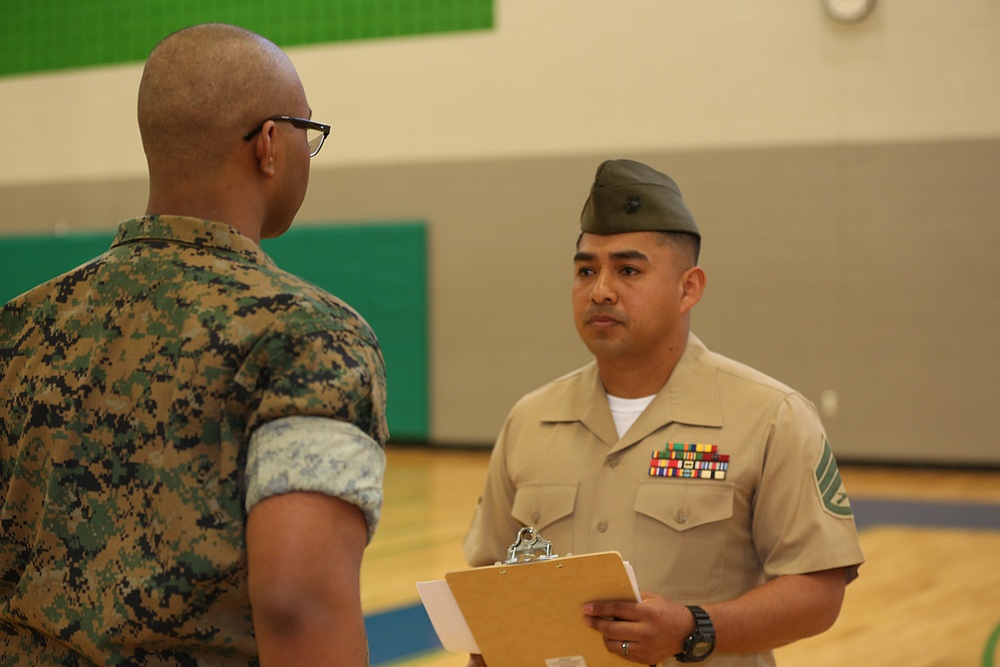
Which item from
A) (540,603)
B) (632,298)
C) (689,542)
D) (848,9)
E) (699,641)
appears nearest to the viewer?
(540,603)

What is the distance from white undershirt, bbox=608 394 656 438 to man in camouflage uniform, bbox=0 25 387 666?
1.11 metres

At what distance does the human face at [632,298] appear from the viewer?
7.46 ft

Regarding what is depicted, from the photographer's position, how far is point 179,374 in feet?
4.00

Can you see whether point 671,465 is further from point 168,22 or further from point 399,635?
point 168,22

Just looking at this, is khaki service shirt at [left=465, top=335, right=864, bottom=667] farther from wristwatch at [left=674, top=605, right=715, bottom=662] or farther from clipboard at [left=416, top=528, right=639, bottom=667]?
clipboard at [left=416, top=528, right=639, bottom=667]

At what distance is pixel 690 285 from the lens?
7.72 ft

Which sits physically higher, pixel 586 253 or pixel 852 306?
pixel 586 253

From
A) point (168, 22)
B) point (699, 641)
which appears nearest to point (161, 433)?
point (699, 641)

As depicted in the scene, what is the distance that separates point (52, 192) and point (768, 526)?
11226 mm

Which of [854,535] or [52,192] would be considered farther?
[52,192]

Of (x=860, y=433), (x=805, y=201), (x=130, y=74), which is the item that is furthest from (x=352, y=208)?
(x=860, y=433)

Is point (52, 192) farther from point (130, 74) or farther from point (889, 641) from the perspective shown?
point (889, 641)

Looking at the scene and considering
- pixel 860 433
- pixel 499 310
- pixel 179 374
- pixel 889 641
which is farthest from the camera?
pixel 499 310

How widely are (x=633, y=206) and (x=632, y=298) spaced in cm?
17
